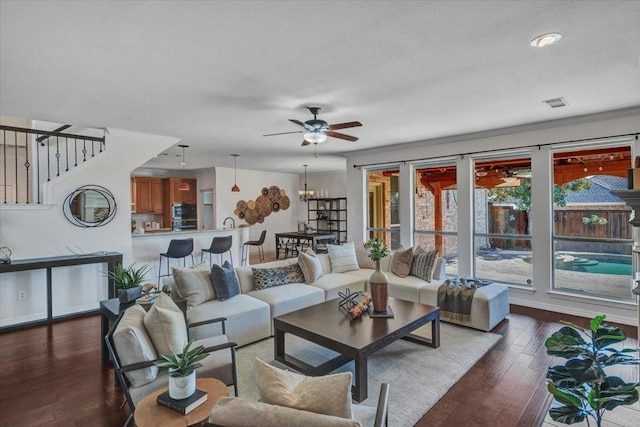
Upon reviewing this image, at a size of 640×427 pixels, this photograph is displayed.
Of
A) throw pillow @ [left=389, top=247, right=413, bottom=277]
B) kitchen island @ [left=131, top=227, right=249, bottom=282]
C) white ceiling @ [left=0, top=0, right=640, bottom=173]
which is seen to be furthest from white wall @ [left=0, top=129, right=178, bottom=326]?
throw pillow @ [left=389, top=247, right=413, bottom=277]

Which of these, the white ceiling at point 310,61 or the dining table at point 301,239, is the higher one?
the white ceiling at point 310,61

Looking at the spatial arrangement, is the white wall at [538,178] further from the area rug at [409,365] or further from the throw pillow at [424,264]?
the area rug at [409,365]

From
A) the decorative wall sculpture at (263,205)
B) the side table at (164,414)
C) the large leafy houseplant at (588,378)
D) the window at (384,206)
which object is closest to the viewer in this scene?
the large leafy houseplant at (588,378)

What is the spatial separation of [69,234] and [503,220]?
625cm

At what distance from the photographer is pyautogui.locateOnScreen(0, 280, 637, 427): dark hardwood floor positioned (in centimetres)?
233

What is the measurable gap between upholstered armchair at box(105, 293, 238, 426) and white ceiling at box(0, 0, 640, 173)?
5.96 feet

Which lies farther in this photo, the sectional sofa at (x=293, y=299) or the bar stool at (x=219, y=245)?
the bar stool at (x=219, y=245)

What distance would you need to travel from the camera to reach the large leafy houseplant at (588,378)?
57.5 inches

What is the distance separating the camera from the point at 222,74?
9.44ft

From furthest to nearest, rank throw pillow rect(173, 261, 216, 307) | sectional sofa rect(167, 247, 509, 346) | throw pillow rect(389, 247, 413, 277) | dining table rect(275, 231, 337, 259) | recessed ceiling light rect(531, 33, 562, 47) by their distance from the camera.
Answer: dining table rect(275, 231, 337, 259) → throw pillow rect(389, 247, 413, 277) → throw pillow rect(173, 261, 216, 307) → sectional sofa rect(167, 247, 509, 346) → recessed ceiling light rect(531, 33, 562, 47)

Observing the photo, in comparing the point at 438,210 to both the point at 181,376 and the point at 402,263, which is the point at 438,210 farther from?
the point at 181,376

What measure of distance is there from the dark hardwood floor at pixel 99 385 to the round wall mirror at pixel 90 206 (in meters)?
1.49

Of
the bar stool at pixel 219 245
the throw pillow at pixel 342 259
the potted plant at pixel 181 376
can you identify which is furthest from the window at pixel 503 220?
the potted plant at pixel 181 376

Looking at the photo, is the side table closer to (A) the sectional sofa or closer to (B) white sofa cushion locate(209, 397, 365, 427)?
(B) white sofa cushion locate(209, 397, 365, 427)
